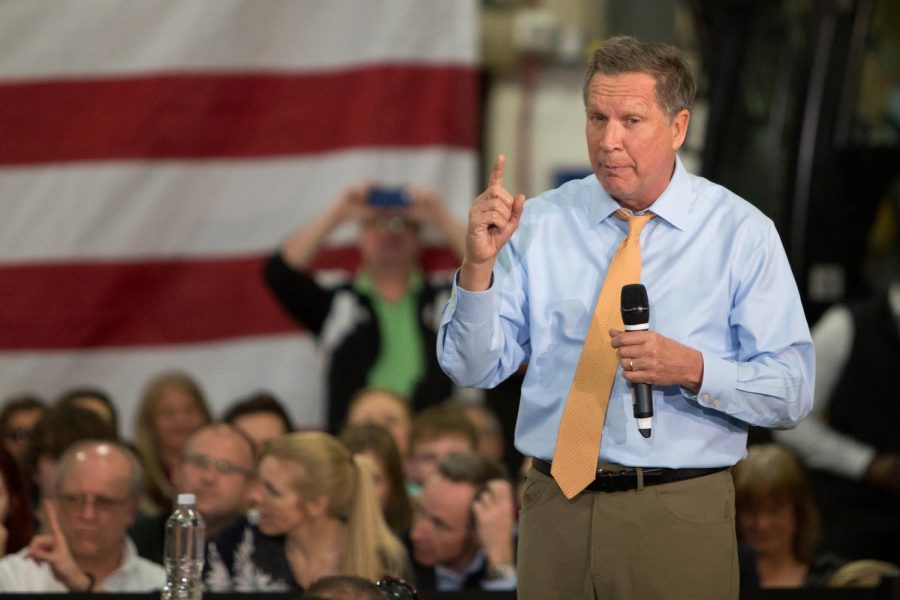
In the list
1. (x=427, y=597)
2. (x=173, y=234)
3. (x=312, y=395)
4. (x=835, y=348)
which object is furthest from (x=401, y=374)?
(x=427, y=597)

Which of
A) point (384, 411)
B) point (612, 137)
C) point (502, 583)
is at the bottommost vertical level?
point (502, 583)

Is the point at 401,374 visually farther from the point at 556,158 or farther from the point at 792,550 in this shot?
the point at 556,158

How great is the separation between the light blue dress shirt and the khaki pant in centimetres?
6

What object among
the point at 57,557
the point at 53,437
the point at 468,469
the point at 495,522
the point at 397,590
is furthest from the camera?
the point at 53,437

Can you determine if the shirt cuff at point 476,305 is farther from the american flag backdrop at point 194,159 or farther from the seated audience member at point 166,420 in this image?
the american flag backdrop at point 194,159

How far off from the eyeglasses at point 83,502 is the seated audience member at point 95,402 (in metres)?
0.79

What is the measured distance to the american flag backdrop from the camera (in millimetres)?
5746

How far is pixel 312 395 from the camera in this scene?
235 inches

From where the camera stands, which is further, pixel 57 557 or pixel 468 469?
pixel 468 469

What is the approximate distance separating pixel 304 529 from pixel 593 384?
5.57ft

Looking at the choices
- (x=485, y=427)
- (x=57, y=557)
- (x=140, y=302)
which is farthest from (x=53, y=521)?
(x=140, y=302)

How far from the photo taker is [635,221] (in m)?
2.50

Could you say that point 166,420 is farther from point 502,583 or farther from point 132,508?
point 502,583

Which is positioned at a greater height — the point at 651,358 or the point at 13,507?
the point at 651,358
